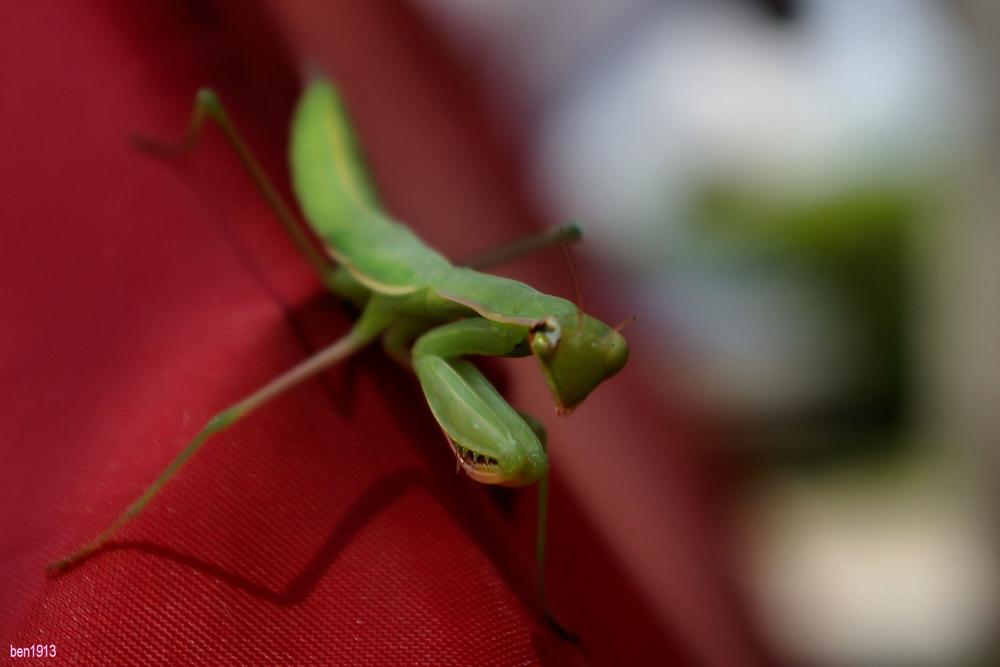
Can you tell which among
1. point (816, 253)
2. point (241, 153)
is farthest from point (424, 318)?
point (816, 253)

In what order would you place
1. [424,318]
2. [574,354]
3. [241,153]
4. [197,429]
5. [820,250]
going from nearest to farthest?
1. [574,354]
2. [197,429]
3. [424,318]
4. [241,153]
5. [820,250]

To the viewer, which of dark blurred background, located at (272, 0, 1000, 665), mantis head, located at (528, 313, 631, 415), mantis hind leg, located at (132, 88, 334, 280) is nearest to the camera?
mantis head, located at (528, 313, 631, 415)

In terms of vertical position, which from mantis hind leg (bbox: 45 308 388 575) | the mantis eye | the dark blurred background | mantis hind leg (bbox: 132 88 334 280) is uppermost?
mantis hind leg (bbox: 132 88 334 280)

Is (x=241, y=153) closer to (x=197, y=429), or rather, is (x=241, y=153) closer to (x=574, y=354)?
(x=197, y=429)

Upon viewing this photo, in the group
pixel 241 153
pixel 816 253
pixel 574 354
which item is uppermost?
pixel 241 153

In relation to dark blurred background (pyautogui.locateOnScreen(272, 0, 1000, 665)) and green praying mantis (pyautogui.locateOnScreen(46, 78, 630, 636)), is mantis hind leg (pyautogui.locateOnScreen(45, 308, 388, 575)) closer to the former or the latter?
green praying mantis (pyautogui.locateOnScreen(46, 78, 630, 636))

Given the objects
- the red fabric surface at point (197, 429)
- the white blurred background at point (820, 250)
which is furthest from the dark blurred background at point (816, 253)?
the red fabric surface at point (197, 429)

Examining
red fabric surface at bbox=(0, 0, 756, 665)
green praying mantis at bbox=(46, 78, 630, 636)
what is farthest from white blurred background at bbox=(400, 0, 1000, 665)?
red fabric surface at bbox=(0, 0, 756, 665)

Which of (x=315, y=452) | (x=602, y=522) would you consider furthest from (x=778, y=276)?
(x=315, y=452)
